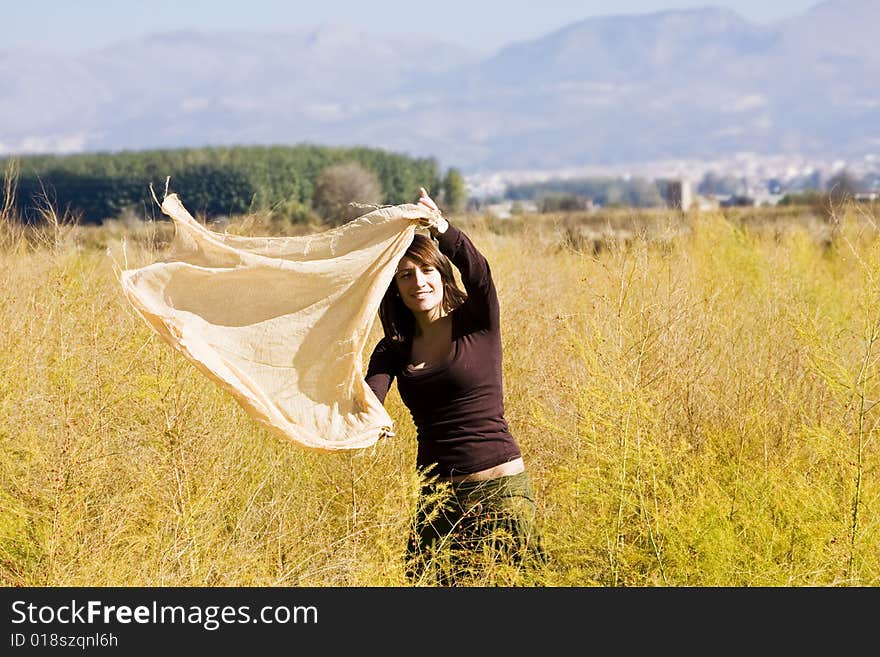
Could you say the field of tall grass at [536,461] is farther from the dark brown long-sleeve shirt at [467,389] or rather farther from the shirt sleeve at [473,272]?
the shirt sleeve at [473,272]

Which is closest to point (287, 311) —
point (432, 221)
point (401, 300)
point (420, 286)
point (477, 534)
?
point (401, 300)

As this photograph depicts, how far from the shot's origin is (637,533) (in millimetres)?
4375

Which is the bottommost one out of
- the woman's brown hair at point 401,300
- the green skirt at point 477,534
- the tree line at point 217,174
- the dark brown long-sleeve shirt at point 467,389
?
the green skirt at point 477,534

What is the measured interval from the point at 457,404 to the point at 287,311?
837 mm

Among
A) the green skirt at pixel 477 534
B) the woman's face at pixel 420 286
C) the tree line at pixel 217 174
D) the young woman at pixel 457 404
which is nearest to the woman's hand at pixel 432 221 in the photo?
the young woman at pixel 457 404

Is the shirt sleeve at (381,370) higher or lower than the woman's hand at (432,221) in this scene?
lower

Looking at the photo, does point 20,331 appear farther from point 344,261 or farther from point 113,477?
point 344,261

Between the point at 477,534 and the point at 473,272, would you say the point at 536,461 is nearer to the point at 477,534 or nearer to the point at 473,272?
the point at 477,534

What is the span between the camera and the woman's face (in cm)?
407

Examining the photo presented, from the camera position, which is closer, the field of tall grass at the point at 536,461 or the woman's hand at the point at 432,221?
the woman's hand at the point at 432,221

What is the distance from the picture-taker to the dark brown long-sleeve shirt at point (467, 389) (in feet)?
13.1

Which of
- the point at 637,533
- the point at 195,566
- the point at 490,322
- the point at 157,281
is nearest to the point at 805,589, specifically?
the point at 637,533

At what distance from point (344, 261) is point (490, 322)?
64 centimetres

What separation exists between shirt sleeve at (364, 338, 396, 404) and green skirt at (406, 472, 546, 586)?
0.39 metres
